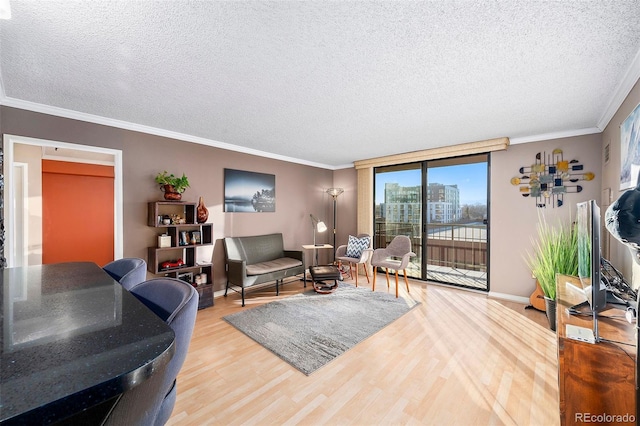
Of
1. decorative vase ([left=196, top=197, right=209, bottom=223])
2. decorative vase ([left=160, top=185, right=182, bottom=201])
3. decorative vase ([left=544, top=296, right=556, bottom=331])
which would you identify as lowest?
decorative vase ([left=544, top=296, right=556, bottom=331])

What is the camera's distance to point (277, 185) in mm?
5012

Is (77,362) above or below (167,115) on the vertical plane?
below

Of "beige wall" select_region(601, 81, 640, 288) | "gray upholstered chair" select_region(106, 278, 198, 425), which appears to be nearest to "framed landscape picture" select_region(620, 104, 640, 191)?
"beige wall" select_region(601, 81, 640, 288)

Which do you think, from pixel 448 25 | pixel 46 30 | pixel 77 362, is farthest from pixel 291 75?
pixel 77 362

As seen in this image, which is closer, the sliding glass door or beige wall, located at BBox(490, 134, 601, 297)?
beige wall, located at BBox(490, 134, 601, 297)

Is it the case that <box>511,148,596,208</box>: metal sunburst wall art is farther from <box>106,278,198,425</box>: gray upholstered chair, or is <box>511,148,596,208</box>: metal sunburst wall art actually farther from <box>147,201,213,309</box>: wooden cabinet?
<box>147,201,213,309</box>: wooden cabinet

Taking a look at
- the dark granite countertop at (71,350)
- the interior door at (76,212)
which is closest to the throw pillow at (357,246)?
the dark granite countertop at (71,350)

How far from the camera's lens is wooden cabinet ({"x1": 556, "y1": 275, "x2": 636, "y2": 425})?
1159 millimetres

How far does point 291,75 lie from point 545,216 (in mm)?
3820

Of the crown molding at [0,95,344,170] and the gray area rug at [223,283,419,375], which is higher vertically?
the crown molding at [0,95,344,170]

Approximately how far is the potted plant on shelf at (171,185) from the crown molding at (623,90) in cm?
432

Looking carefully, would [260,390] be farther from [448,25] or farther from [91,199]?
[91,199]

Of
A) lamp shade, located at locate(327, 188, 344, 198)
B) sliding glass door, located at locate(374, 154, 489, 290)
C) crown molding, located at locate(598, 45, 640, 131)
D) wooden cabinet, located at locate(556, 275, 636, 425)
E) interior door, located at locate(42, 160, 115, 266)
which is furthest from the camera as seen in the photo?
lamp shade, located at locate(327, 188, 344, 198)

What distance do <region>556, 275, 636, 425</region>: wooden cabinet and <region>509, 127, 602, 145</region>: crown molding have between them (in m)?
3.13
